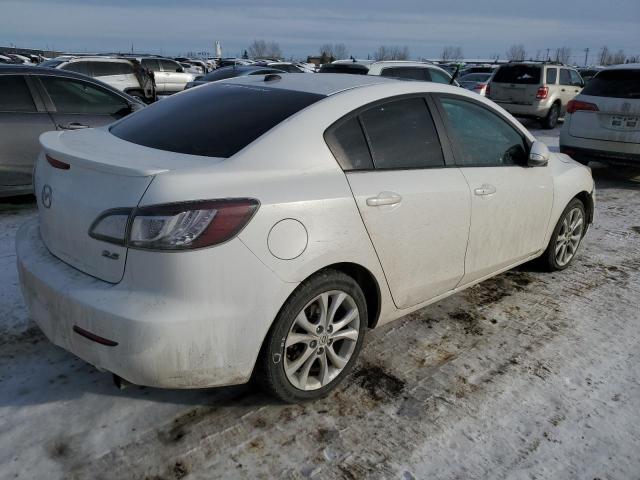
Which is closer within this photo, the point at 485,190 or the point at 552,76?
the point at 485,190

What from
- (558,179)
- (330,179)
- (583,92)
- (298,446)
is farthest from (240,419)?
(583,92)

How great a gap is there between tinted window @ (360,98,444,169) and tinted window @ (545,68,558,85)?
12.8 metres

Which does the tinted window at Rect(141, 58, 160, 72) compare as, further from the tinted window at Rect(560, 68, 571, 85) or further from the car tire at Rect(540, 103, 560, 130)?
the tinted window at Rect(560, 68, 571, 85)

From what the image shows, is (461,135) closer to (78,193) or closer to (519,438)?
(519,438)

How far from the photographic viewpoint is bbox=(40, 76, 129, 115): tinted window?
6004 millimetres

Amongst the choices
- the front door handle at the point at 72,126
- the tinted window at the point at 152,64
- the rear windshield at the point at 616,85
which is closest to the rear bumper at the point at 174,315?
the front door handle at the point at 72,126

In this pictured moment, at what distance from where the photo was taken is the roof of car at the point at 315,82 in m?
3.00

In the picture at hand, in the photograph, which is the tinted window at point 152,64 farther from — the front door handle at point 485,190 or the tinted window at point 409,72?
the front door handle at point 485,190

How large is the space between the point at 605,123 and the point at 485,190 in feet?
17.9

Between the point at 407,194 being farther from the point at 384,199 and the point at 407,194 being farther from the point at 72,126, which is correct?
the point at 72,126

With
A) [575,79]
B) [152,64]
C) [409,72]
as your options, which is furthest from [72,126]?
[152,64]

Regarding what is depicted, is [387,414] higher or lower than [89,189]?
lower

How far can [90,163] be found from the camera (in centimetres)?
236

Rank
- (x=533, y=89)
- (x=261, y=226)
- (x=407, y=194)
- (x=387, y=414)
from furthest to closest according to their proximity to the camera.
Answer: (x=533, y=89)
(x=407, y=194)
(x=387, y=414)
(x=261, y=226)
